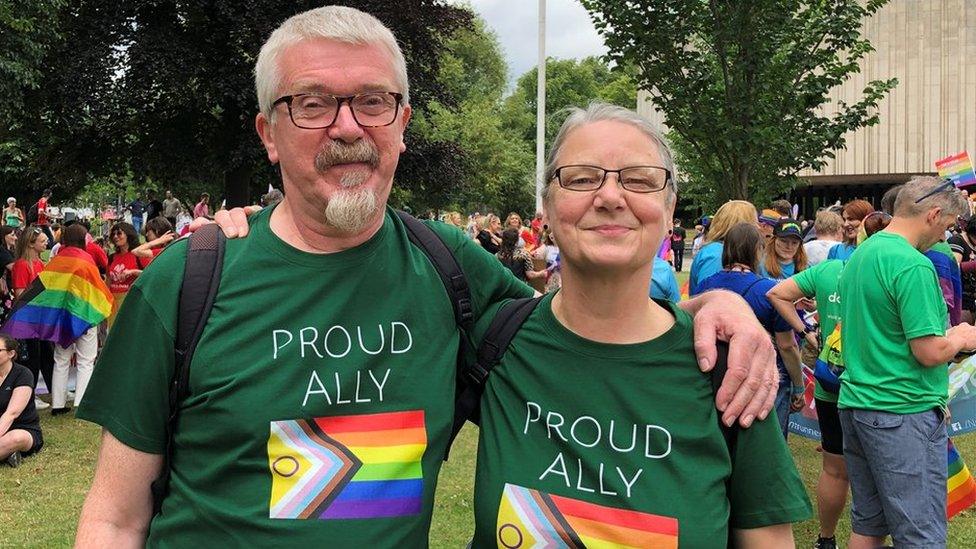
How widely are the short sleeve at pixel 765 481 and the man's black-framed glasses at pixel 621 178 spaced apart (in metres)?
0.57

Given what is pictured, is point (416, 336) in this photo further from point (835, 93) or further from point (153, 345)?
point (835, 93)

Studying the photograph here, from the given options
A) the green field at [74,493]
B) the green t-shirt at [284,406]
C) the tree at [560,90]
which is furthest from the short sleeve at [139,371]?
the tree at [560,90]

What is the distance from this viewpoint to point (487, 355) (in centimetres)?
205

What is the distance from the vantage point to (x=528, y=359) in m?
1.99

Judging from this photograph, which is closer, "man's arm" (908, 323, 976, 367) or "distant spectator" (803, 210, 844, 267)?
"man's arm" (908, 323, 976, 367)

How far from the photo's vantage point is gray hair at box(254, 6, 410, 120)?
2.04m

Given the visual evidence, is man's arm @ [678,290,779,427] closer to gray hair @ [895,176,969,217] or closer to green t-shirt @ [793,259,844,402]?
gray hair @ [895,176,969,217]

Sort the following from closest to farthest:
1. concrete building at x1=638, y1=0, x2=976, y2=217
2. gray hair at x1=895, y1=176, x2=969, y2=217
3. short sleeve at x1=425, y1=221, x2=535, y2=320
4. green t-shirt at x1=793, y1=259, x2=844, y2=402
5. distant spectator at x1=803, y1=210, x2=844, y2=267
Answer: short sleeve at x1=425, y1=221, x2=535, y2=320, gray hair at x1=895, y1=176, x2=969, y2=217, green t-shirt at x1=793, y1=259, x2=844, y2=402, distant spectator at x1=803, y1=210, x2=844, y2=267, concrete building at x1=638, y1=0, x2=976, y2=217

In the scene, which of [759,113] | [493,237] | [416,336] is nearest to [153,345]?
[416,336]

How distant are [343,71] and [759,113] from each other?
396 inches

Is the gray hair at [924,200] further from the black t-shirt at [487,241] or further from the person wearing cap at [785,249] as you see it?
the black t-shirt at [487,241]

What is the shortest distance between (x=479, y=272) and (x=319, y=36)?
74cm

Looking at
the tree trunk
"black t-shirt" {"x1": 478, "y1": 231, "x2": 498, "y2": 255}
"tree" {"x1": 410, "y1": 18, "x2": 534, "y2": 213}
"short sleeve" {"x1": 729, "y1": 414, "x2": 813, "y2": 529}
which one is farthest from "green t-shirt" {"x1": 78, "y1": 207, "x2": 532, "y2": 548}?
"tree" {"x1": 410, "y1": 18, "x2": 534, "y2": 213}

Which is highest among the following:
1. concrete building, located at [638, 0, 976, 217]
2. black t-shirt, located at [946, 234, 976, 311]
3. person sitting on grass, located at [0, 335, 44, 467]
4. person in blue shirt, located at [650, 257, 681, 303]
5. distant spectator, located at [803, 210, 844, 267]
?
concrete building, located at [638, 0, 976, 217]
